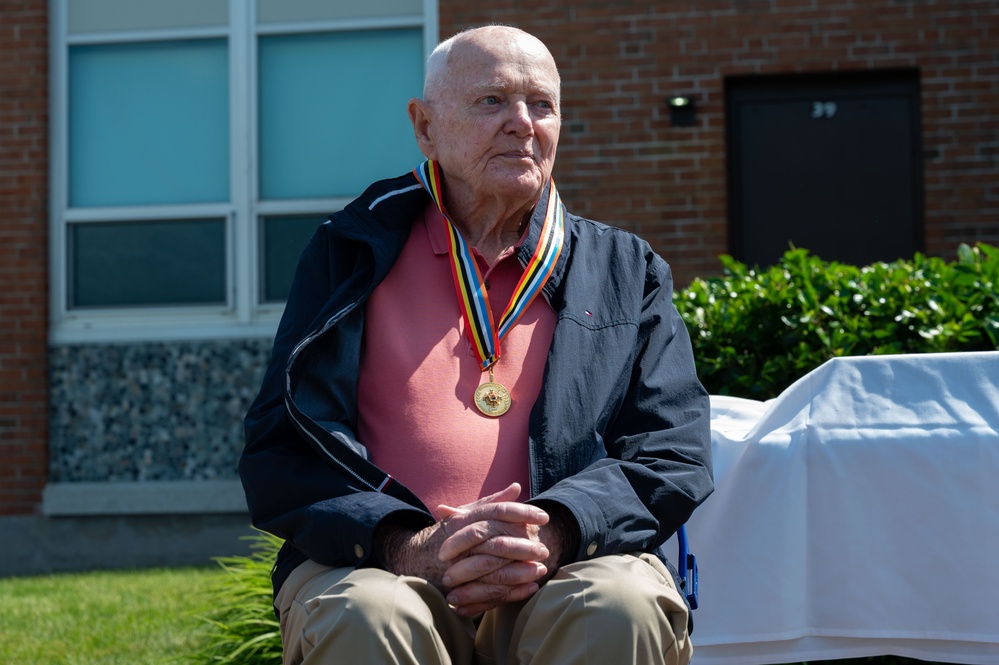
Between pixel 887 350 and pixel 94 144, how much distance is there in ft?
19.9

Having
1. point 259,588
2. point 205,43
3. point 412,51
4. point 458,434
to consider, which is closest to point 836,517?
point 458,434

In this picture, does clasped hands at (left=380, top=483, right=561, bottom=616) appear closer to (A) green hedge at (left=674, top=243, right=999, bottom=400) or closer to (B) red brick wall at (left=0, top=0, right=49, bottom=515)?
(A) green hedge at (left=674, top=243, right=999, bottom=400)

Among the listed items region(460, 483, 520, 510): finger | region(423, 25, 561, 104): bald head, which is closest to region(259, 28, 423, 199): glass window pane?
region(423, 25, 561, 104): bald head

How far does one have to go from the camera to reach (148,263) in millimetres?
8234

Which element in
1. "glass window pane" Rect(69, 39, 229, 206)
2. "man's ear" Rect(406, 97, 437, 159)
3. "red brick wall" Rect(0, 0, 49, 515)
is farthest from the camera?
"glass window pane" Rect(69, 39, 229, 206)

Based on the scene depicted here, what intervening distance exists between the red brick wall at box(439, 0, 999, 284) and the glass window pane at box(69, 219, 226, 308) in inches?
87.9

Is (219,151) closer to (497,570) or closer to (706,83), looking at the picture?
(706,83)

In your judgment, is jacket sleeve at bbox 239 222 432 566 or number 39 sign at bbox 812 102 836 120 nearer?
jacket sleeve at bbox 239 222 432 566

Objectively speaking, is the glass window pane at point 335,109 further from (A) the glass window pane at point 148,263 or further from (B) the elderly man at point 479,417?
(B) the elderly man at point 479,417

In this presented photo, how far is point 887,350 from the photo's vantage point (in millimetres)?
4309

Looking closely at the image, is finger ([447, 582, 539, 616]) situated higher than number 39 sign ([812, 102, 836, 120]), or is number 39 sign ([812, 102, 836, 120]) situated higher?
number 39 sign ([812, 102, 836, 120])

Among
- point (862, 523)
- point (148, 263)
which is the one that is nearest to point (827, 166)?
point (148, 263)

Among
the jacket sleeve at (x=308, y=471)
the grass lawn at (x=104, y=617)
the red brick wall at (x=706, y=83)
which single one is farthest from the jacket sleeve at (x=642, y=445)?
the red brick wall at (x=706, y=83)

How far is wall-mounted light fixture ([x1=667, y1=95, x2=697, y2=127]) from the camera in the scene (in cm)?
770
